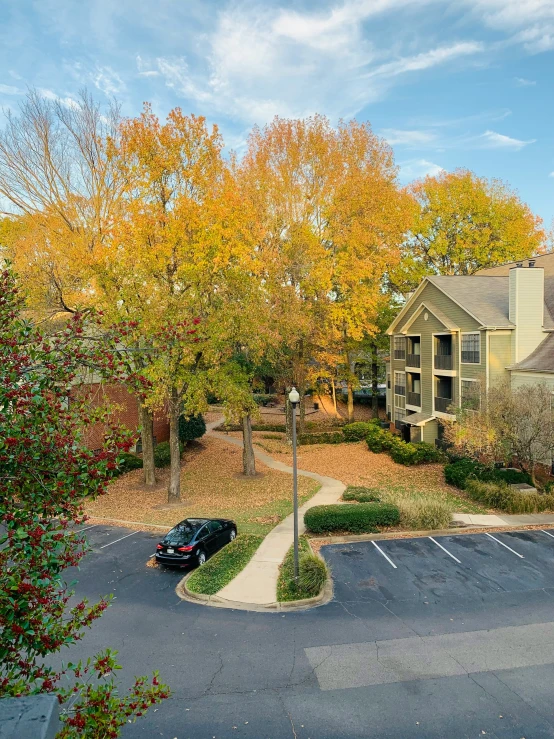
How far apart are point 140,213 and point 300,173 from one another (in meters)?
14.8

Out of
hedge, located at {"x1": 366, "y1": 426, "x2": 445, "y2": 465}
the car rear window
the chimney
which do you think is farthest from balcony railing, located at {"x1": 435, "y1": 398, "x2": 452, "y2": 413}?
the car rear window

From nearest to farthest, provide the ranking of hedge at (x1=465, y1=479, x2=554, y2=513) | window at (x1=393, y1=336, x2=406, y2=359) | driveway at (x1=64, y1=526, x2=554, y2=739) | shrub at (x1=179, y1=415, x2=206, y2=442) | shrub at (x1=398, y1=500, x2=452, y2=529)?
driveway at (x1=64, y1=526, x2=554, y2=739)
shrub at (x1=398, y1=500, x2=452, y2=529)
hedge at (x1=465, y1=479, x2=554, y2=513)
shrub at (x1=179, y1=415, x2=206, y2=442)
window at (x1=393, y1=336, x2=406, y2=359)

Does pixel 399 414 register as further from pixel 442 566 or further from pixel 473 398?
pixel 442 566

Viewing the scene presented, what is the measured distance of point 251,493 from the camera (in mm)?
24766

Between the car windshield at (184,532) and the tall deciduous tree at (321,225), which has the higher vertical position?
the tall deciduous tree at (321,225)

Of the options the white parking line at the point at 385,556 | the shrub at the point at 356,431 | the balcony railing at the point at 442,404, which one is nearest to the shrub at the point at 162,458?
the shrub at the point at 356,431

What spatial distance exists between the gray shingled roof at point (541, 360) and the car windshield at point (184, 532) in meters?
17.7

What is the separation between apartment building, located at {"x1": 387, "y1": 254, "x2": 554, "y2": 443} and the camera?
87.6 feet

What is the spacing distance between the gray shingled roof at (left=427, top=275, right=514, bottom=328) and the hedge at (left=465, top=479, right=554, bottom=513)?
31.5ft

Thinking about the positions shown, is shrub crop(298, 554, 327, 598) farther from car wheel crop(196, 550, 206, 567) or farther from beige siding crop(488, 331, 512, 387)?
beige siding crop(488, 331, 512, 387)

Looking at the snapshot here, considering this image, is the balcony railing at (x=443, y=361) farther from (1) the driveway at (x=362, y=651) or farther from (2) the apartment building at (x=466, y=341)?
(1) the driveway at (x=362, y=651)

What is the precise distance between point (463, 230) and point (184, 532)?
37.1m

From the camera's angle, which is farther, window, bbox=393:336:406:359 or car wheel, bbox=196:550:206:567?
window, bbox=393:336:406:359

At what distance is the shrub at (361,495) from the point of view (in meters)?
21.5
